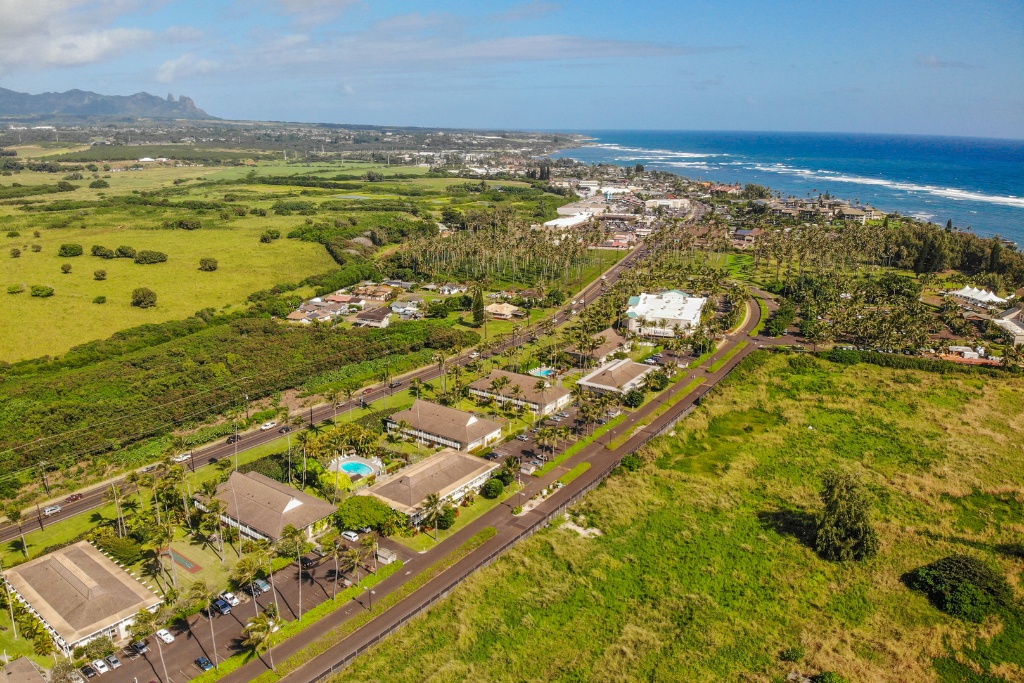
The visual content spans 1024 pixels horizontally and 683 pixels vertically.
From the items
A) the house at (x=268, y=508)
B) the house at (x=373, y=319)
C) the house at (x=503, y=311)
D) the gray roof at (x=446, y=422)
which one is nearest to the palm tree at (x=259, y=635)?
the house at (x=268, y=508)

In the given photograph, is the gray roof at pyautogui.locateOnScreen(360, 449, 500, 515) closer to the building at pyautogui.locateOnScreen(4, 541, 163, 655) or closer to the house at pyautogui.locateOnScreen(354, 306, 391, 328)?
the building at pyautogui.locateOnScreen(4, 541, 163, 655)

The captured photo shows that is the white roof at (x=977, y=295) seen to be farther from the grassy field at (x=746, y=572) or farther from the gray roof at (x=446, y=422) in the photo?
the gray roof at (x=446, y=422)

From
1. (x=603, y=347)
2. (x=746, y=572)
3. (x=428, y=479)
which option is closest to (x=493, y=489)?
(x=428, y=479)

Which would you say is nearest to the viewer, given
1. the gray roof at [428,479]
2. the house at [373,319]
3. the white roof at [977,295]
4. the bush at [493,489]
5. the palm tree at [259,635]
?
the palm tree at [259,635]

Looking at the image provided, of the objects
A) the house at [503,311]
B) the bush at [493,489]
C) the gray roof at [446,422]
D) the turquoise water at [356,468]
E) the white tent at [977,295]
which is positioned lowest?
the turquoise water at [356,468]

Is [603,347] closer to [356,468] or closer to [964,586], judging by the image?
[356,468]
